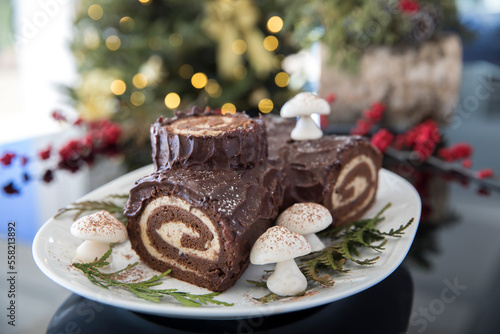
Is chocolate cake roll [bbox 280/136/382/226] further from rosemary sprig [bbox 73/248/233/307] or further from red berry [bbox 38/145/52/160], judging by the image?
red berry [bbox 38/145/52/160]

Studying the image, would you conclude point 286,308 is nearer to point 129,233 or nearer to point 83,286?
point 83,286

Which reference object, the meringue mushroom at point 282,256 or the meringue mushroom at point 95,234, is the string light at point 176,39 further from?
the meringue mushroom at point 282,256

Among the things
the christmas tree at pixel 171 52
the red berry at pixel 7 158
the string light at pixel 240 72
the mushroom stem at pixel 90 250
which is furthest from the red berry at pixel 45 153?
the string light at pixel 240 72

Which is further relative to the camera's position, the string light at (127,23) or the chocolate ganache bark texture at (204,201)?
the string light at (127,23)

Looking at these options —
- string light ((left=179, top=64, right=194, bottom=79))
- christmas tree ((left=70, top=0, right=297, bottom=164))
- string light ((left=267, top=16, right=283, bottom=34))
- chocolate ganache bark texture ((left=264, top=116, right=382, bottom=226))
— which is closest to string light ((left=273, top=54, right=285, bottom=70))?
christmas tree ((left=70, top=0, right=297, bottom=164))

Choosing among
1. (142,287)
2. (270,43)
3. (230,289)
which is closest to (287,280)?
(230,289)

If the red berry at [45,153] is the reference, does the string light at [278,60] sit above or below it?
above

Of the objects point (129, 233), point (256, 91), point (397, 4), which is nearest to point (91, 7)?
point (256, 91)
